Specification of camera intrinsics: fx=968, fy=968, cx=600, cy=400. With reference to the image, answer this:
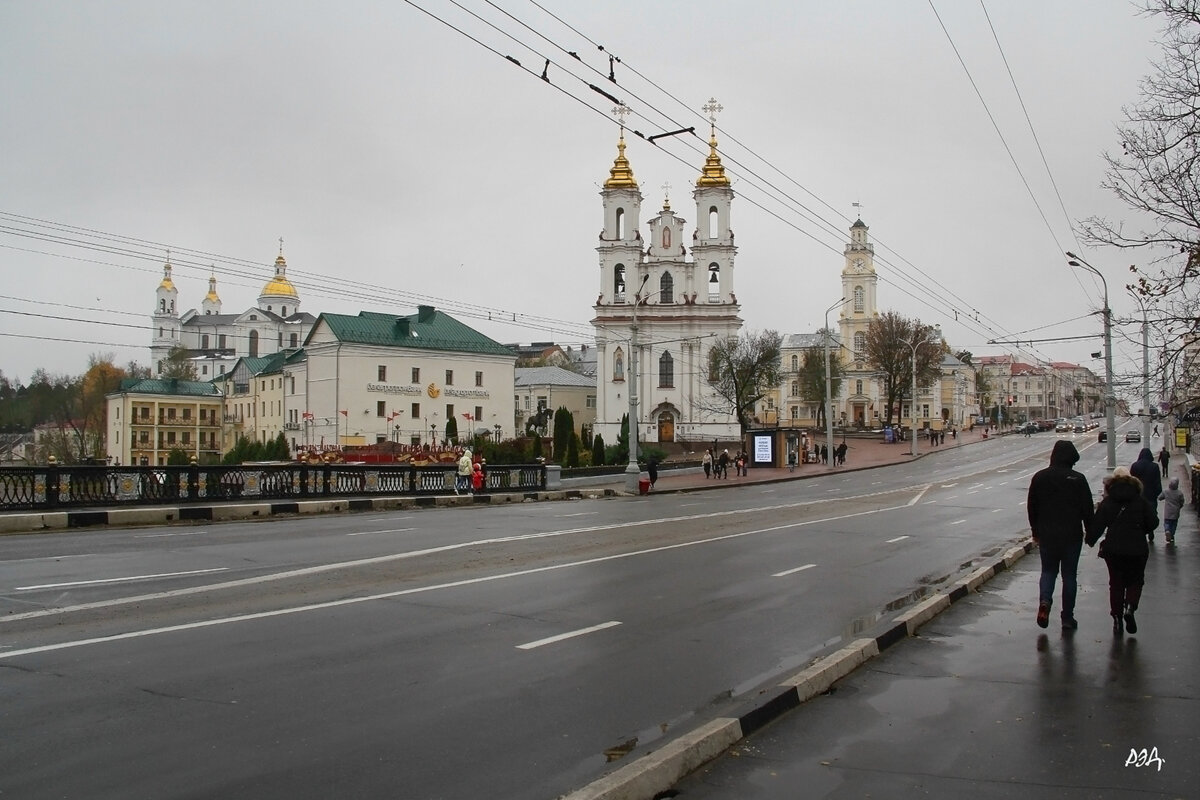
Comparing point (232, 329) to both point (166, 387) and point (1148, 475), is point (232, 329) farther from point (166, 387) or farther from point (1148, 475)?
point (1148, 475)

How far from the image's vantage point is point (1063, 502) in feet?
31.0

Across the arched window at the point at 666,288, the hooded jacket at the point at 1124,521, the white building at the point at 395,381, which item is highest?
the arched window at the point at 666,288

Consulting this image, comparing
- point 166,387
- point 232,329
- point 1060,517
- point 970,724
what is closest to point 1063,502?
point 1060,517

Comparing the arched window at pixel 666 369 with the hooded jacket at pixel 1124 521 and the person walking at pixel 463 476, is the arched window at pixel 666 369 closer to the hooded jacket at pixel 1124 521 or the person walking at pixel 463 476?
the person walking at pixel 463 476

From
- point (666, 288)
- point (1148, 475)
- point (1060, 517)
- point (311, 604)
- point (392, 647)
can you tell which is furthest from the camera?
point (666, 288)

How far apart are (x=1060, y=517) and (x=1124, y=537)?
572mm

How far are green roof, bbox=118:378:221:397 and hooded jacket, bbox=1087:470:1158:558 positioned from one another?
293ft

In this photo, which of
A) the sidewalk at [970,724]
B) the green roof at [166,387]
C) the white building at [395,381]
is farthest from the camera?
the green roof at [166,387]

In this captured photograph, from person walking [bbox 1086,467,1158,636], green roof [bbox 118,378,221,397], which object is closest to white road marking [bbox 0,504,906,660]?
person walking [bbox 1086,467,1158,636]

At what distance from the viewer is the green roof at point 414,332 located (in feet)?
262

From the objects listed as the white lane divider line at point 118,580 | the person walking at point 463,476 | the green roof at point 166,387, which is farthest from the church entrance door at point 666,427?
the white lane divider line at point 118,580

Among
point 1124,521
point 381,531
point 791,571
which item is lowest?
point 791,571

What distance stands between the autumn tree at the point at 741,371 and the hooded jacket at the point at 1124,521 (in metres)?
74.8

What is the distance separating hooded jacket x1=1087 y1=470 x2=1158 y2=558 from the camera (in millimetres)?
9172
